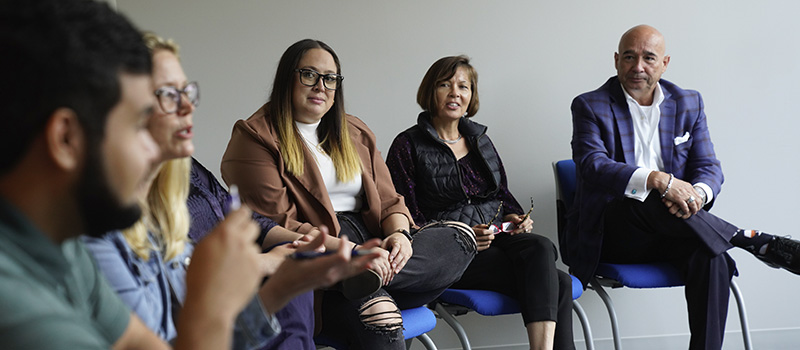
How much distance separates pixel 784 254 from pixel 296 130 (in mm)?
1986

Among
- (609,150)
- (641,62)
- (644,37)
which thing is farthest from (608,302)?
(644,37)

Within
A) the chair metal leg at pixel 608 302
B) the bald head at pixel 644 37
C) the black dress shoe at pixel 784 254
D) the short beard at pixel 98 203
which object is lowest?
the chair metal leg at pixel 608 302

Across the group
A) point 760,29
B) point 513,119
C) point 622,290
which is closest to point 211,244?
point 513,119

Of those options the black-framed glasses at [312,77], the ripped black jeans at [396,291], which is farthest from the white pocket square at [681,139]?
the black-framed glasses at [312,77]

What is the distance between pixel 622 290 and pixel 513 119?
3.42 feet

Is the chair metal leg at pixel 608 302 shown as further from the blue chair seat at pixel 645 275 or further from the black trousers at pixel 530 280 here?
the black trousers at pixel 530 280

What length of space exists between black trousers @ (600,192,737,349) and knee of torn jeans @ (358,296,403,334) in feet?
4.27

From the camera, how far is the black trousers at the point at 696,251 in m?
2.87

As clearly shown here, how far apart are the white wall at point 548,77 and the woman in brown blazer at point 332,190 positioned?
0.86 metres

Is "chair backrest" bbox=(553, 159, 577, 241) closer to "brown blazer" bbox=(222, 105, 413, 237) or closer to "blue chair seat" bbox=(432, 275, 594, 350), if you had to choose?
"blue chair seat" bbox=(432, 275, 594, 350)

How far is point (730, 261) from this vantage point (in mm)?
2945

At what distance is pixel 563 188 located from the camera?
3314mm

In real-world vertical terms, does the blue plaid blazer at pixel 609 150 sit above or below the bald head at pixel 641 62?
below

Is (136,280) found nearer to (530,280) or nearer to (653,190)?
(530,280)
